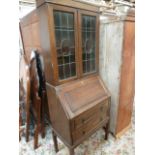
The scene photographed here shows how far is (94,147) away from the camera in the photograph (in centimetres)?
183

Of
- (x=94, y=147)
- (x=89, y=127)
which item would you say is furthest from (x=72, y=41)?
(x=94, y=147)

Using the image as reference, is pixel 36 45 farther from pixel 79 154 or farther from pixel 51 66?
pixel 79 154

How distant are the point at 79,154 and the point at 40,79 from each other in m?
1.10

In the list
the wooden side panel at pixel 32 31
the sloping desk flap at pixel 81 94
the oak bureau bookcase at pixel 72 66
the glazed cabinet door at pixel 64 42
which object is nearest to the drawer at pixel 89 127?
the oak bureau bookcase at pixel 72 66

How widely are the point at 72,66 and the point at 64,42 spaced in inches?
10.8

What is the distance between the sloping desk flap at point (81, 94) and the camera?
4.36 feet

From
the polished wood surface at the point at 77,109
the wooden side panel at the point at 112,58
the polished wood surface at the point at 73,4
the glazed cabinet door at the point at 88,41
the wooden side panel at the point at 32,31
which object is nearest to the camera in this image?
the polished wood surface at the point at 73,4

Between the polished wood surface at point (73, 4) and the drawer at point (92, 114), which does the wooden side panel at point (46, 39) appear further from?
the drawer at point (92, 114)

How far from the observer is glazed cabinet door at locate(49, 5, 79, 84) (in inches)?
48.3

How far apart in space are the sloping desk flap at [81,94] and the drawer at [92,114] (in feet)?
0.19

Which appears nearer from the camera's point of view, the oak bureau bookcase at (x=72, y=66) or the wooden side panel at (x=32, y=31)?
the oak bureau bookcase at (x=72, y=66)

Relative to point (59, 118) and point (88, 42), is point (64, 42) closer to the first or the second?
point (88, 42)
